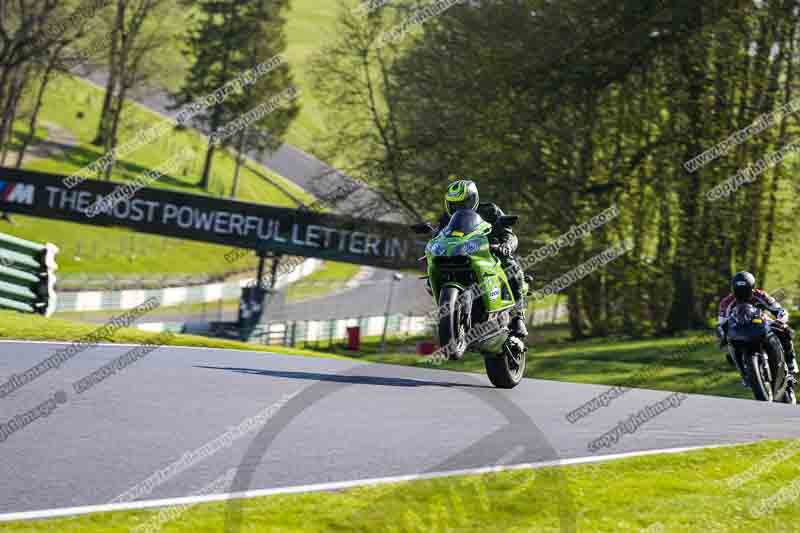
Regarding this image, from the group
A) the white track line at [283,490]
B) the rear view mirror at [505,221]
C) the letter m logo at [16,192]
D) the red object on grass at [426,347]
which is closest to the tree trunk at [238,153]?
the letter m logo at [16,192]

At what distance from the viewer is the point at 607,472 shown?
21.4 feet

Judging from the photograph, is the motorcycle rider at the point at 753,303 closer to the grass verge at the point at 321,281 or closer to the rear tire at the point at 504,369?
the rear tire at the point at 504,369

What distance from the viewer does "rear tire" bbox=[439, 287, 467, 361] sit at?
9.84m

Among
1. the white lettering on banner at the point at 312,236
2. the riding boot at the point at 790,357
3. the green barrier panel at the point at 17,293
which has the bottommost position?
the riding boot at the point at 790,357

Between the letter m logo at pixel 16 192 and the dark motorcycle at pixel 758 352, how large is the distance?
91.8ft

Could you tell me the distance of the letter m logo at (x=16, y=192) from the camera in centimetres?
3659

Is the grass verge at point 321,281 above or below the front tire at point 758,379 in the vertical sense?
above

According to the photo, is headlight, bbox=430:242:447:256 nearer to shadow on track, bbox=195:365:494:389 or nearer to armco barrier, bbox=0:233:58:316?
shadow on track, bbox=195:365:494:389

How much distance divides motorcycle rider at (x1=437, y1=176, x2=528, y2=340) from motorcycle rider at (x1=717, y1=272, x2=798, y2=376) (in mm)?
4058

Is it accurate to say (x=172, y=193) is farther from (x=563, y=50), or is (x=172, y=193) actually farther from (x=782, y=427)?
(x=782, y=427)

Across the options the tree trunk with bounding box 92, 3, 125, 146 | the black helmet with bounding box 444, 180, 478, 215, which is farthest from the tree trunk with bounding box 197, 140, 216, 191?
the black helmet with bounding box 444, 180, 478, 215

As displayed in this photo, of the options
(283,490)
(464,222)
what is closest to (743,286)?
(464,222)

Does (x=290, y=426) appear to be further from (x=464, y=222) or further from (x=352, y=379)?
(x=352, y=379)

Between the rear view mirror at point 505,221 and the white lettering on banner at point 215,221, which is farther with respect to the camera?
the white lettering on banner at point 215,221
